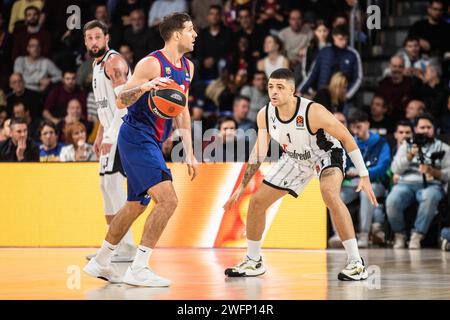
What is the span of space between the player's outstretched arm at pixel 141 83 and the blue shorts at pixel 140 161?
0.96 feet

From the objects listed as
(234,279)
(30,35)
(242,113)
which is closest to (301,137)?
(234,279)

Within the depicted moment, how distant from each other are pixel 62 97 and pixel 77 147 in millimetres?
2955

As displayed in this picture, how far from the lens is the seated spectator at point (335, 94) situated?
1530 centimetres

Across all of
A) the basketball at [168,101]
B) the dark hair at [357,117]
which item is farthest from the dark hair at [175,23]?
the dark hair at [357,117]

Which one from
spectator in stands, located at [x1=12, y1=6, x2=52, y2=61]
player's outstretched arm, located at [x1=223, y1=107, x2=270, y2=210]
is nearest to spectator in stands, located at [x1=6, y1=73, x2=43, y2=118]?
spectator in stands, located at [x1=12, y1=6, x2=52, y2=61]

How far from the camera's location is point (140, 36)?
1831cm

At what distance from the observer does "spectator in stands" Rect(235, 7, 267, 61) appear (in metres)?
17.7

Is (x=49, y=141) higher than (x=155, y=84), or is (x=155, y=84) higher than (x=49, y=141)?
(x=155, y=84)

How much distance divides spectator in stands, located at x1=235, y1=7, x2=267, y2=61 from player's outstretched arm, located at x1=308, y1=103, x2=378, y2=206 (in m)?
8.48

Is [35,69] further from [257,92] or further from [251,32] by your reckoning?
[257,92]

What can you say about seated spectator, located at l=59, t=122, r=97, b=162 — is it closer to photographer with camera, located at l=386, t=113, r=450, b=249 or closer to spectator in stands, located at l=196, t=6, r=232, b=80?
spectator in stands, located at l=196, t=6, r=232, b=80

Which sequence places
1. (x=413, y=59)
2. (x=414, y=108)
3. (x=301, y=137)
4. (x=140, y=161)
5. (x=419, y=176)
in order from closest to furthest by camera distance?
(x=140, y=161) → (x=301, y=137) → (x=419, y=176) → (x=414, y=108) → (x=413, y=59)

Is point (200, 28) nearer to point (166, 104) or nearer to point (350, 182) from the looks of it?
point (350, 182)

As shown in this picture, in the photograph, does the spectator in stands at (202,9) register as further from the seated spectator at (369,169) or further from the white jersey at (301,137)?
the white jersey at (301,137)
